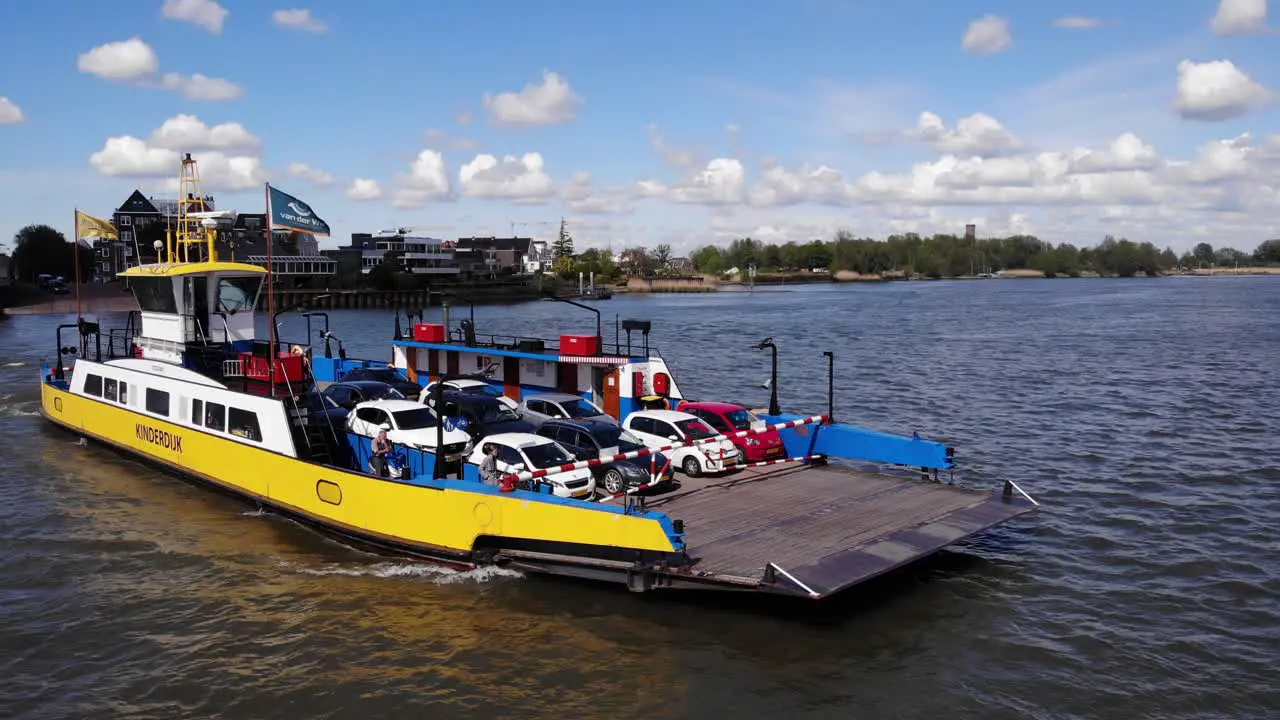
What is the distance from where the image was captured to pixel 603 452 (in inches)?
766

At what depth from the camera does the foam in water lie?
17.1 metres

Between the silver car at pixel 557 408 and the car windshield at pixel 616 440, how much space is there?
2967 mm

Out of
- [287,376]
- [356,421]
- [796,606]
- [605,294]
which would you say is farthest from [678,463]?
[605,294]

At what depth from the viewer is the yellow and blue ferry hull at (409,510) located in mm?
15008

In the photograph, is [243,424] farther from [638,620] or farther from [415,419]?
[638,620]

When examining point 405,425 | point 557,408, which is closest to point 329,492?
point 405,425

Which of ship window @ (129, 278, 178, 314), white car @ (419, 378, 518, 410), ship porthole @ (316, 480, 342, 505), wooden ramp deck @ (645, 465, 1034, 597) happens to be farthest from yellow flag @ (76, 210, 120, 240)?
wooden ramp deck @ (645, 465, 1034, 597)

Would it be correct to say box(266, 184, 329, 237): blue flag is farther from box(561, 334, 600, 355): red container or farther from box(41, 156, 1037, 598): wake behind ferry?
box(561, 334, 600, 355): red container

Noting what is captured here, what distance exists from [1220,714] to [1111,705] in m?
1.48

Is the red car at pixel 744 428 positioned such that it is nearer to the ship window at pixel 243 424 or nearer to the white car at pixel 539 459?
the white car at pixel 539 459

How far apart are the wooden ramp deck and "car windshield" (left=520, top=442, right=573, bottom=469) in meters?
2.02

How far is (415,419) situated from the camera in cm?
2142

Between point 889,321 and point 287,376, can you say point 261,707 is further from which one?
point 889,321

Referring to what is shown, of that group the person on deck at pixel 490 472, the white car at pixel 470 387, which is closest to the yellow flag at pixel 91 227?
the white car at pixel 470 387
